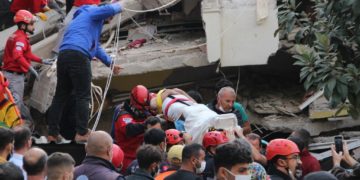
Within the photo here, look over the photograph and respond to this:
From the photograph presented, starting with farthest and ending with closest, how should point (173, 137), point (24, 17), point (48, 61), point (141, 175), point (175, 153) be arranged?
point (48, 61) → point (24, 17) → point (173, 137) → point (175, 153) → point (141, 175)

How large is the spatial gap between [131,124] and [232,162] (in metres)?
3.82

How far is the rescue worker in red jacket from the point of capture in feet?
34.1

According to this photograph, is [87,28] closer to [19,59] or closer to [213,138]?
[19,59]

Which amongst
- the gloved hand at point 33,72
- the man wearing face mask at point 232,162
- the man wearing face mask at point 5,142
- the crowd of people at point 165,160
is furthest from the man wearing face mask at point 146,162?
the gloved hand at point 33,72

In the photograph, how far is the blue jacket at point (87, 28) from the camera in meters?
11.1

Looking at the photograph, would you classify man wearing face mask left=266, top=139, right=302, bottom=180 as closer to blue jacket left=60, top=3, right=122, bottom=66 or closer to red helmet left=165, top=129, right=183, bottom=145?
red helmet left=165, top=129, right=183, bottom=145

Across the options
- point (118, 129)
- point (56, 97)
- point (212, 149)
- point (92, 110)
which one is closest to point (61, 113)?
point (56, 97)

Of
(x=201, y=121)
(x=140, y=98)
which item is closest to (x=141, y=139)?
(x=140, y=98)

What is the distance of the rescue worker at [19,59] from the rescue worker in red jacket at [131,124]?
247 cm

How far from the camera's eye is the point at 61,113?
11.3 metres

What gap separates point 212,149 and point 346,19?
6.07 feet

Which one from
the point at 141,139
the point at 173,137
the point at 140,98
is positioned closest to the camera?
the point at 173,137

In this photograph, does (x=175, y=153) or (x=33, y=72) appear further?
(x=33, y=72)

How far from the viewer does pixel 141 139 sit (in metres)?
10.5
